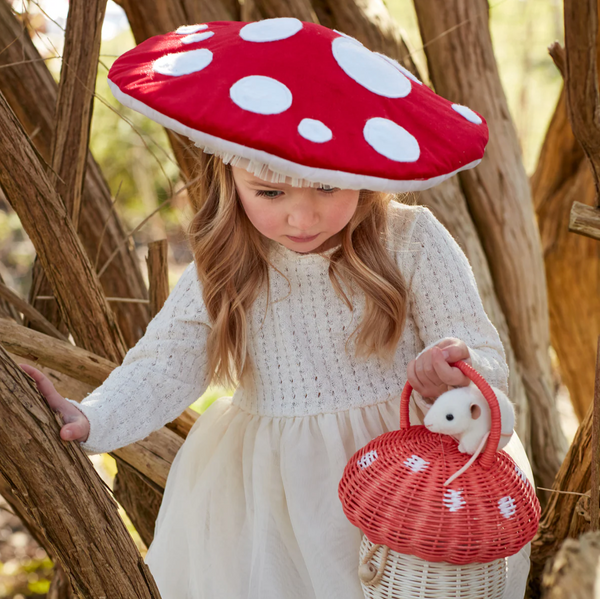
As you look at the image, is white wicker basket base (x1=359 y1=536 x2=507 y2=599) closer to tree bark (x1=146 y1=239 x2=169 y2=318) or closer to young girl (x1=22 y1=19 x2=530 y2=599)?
young girl (x1=22 y1=19 x2=530 y2=599)

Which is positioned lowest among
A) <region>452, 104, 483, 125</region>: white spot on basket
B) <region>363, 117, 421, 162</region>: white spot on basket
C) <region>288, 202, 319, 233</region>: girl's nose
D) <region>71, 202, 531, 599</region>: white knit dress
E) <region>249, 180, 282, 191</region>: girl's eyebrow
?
<region>71, 202, 531, 599</region>: white knit dress

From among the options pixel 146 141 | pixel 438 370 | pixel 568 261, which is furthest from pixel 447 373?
pixel 568 261

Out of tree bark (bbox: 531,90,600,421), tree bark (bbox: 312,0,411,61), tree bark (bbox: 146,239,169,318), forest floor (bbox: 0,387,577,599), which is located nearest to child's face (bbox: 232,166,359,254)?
Answer: tree bark (bbox: 146,239,169,318)

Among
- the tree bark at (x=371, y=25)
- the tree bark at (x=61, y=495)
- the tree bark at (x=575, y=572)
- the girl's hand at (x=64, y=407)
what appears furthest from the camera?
the tree bark at (x=371, y=25)

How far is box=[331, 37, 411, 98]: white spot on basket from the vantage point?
0.93 meters

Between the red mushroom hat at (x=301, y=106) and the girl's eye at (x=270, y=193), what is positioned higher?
the red mushroom hat at (x=301, y=106)

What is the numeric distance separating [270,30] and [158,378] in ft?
2.03

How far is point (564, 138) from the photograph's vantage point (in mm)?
2615

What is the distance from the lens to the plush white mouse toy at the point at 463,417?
933 mm

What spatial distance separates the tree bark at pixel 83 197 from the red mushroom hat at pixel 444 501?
0.96 metres

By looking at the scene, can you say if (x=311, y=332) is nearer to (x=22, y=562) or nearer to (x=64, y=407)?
(x=64, y=407)

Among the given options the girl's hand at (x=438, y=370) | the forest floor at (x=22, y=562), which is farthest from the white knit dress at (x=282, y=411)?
the forest floor at (x=22, y=562)

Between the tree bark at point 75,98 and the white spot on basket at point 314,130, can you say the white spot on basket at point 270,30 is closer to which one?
the white spot on basket at point 314,130

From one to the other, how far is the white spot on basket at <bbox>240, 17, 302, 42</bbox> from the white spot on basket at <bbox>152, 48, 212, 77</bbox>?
0.07 m
